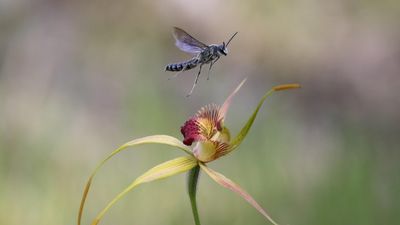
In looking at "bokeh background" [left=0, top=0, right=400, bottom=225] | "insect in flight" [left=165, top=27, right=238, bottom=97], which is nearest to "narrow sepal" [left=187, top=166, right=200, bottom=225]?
"insect in flight" [left=165, top=27, right=238, bottom=97]

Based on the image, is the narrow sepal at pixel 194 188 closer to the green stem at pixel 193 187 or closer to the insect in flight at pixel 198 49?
the green stem at pixel 193 187

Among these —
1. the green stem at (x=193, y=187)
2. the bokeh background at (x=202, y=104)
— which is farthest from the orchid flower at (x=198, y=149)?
the bokeh background at (x=202, y=104)

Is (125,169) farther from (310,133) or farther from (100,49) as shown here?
(100,49)

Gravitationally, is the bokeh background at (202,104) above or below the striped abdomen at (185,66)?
below

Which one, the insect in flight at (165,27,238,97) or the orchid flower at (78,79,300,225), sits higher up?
the insect in flight at (165,27,238,97)

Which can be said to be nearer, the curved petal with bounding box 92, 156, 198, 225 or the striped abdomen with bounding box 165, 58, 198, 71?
the curved petal with bounding box 92, 156, 198, 225

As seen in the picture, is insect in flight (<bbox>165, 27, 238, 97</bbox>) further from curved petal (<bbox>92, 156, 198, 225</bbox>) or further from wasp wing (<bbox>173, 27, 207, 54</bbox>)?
curved petal (<bbox>92, 156, 198, 225</bbox>)

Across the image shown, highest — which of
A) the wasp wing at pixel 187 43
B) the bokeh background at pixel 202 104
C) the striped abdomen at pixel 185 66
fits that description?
the wasp wing at pixel 187 43

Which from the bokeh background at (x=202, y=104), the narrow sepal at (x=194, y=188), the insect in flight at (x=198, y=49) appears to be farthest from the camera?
the bokeh background at (x=202, y=104)

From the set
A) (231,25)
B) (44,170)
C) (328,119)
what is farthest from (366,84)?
(44,170)
